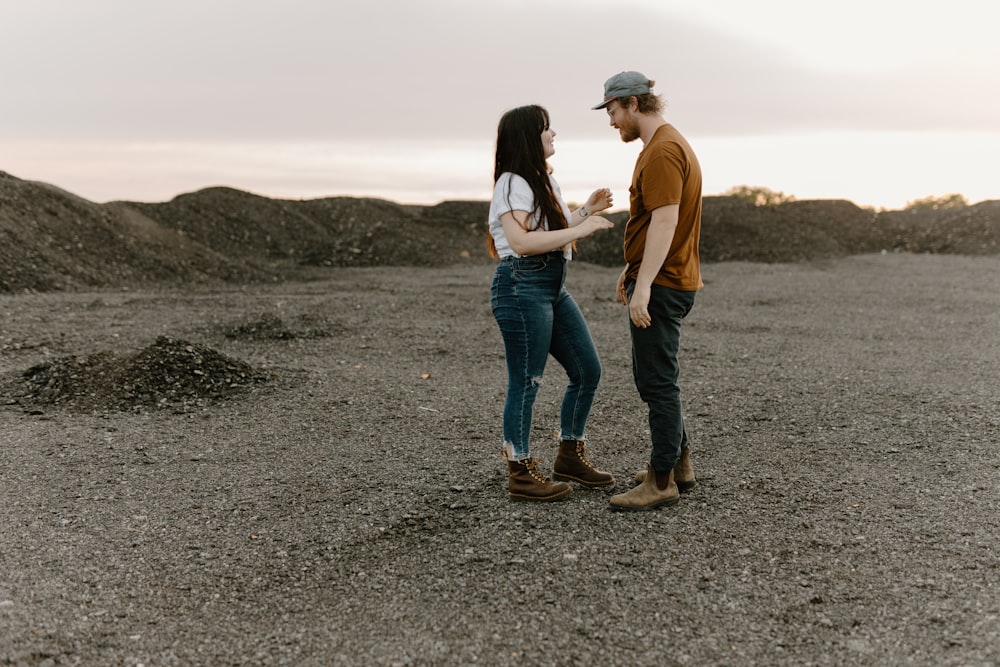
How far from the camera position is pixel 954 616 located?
354cm

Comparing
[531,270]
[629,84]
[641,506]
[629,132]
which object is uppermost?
[629,84]

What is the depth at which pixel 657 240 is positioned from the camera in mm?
4062

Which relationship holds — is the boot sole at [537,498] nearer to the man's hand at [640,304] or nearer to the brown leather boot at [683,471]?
the brown leather boot at [683,471]

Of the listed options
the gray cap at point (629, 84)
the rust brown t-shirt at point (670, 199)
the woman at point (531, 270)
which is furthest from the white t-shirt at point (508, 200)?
the gray cap at point (629, 84)

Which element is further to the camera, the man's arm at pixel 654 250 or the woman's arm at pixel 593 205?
the woman's arm at pixel 593 205

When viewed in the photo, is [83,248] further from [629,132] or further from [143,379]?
[629,132]

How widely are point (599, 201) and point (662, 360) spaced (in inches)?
33.1

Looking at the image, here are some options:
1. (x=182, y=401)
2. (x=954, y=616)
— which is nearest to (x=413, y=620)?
(x=954, y=616)

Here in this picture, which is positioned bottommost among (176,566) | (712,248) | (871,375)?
(176,566)

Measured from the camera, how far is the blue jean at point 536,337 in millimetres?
4281

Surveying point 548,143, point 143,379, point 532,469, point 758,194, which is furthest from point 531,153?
point 758,194

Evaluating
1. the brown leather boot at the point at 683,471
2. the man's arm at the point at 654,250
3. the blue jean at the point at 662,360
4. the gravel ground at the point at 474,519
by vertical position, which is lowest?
the gravel ground at the point at 474,519

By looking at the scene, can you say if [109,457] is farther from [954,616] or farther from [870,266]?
[870,266]

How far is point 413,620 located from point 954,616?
7.21ft
